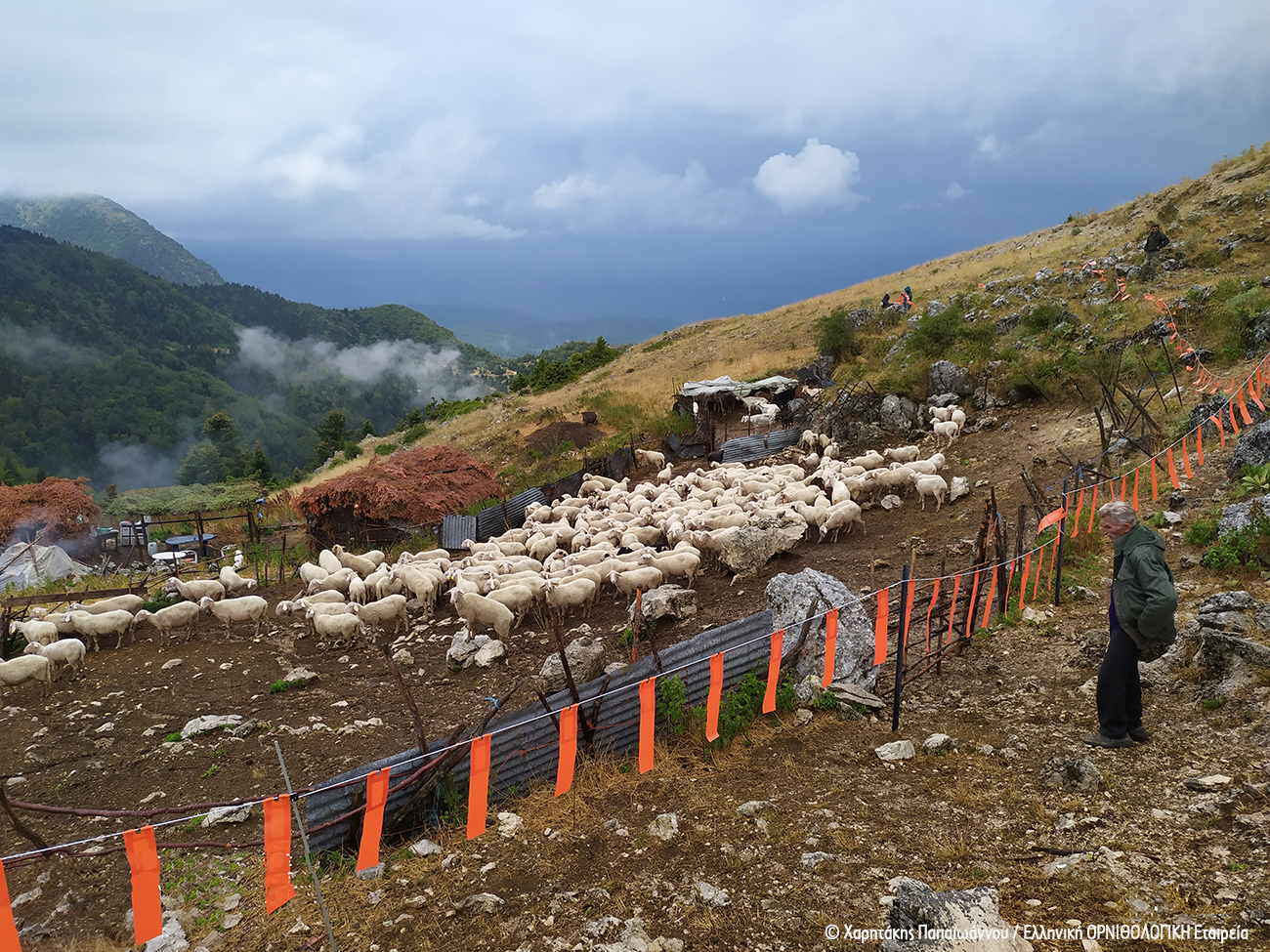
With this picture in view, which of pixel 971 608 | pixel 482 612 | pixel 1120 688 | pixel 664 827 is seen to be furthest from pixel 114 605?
pixel 1120 688

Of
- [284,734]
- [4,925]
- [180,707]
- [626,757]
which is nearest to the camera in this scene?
[4,925]

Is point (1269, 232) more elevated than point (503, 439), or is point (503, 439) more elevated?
point (1269, 232)

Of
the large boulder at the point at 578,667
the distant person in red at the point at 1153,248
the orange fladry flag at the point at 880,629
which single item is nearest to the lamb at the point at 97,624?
the large boulder at the point at 578,667

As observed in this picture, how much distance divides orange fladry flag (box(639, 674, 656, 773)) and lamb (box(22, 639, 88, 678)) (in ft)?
29.2

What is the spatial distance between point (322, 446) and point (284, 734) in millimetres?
42008

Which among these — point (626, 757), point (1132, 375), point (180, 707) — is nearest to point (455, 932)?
point (626, 757)

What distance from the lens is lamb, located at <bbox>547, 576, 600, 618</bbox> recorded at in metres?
10.7

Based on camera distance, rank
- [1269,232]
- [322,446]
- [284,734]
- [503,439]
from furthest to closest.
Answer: [322,446] → [503,439] → [1269,232] → [284,734]

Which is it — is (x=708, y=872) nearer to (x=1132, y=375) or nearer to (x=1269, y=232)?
(x=1132, y=375)

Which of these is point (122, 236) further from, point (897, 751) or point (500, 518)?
point (897, 751)

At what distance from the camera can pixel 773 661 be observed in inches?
241

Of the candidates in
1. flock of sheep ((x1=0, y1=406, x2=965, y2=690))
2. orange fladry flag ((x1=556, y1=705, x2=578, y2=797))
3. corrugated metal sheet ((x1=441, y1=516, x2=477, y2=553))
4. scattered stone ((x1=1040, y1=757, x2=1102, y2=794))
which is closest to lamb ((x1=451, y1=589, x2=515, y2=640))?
flock of sheep ((x1=0, y1=406, x2=965, y2=690))

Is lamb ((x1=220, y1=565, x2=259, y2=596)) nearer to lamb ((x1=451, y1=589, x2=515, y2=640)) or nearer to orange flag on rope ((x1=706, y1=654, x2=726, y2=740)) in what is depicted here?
lamb ((x1=451, y1=589, x2=515, y2=640))

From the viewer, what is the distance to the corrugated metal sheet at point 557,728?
5207 mm
